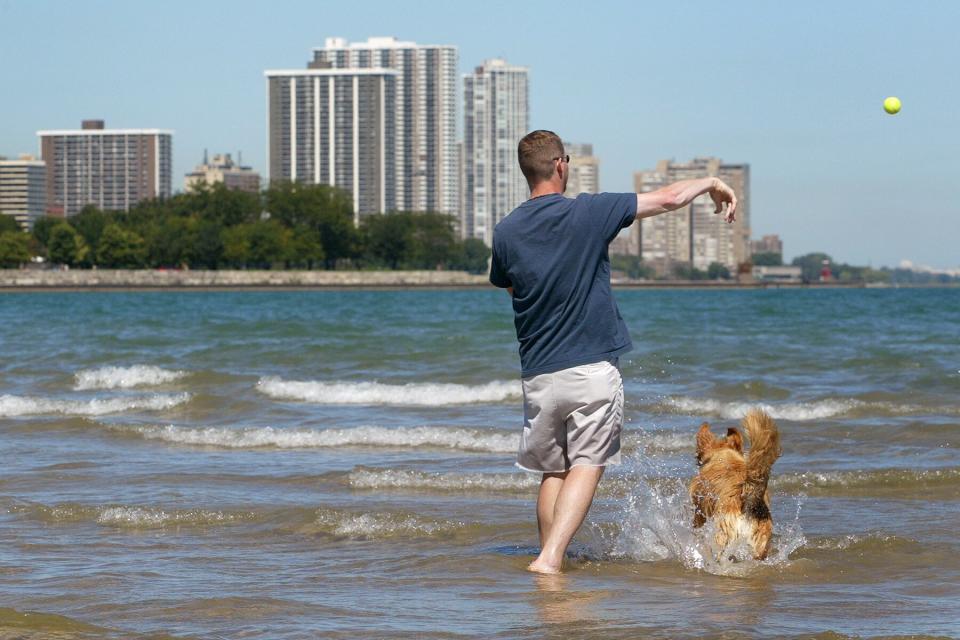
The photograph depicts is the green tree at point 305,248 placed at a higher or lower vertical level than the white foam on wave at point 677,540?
higher

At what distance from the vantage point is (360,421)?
41.4 feet

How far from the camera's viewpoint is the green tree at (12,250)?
4419 inches

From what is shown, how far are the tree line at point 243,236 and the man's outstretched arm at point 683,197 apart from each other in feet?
370

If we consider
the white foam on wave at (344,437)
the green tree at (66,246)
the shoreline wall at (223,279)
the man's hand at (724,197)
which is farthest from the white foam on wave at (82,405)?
the green tree at (66,246)

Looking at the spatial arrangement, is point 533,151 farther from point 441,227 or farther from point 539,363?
point 441,227

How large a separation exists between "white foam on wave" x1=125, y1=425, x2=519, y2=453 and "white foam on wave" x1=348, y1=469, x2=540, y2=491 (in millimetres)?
1704

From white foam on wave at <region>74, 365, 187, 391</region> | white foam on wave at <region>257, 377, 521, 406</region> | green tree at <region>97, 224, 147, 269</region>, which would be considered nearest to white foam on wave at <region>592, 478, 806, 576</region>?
white foam on wave at <region>257, 377, 521, 406</region>

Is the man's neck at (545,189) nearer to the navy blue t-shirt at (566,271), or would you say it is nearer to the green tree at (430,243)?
the navy blue t-shirt at (566,271)

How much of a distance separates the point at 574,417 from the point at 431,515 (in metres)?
2.13

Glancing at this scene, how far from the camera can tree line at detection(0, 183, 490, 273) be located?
11588 cm

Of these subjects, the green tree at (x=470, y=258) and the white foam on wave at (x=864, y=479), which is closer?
the white foam on wave at (x=864, y=479)

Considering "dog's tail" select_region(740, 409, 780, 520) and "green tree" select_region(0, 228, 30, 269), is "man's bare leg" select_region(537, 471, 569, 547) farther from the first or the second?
"green tree" select_region(0, 228, 30, 269)

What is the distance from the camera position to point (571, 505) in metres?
5.43

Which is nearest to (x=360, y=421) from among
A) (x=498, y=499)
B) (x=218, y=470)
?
(x=218, y=470)
